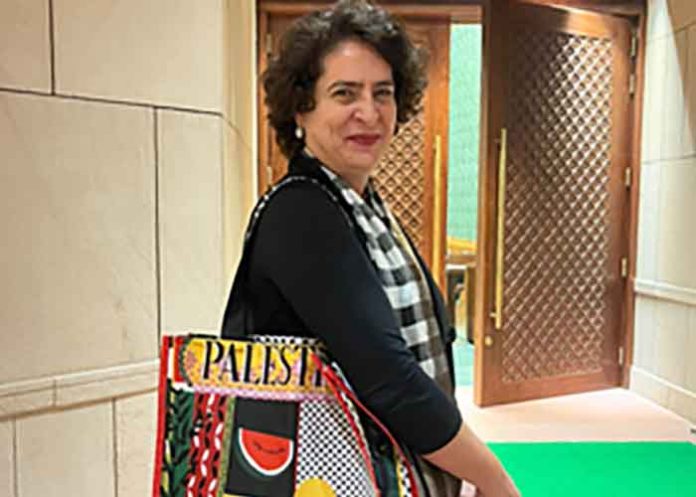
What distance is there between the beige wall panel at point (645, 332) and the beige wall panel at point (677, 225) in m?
0.21

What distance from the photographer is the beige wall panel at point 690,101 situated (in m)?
3.13

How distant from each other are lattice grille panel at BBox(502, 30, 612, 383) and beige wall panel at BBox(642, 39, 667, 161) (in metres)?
0.21

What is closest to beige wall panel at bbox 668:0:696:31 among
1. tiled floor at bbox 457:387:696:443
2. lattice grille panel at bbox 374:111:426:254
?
lattice grille panel at bbox 374:111:426:254

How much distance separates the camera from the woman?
71 cm

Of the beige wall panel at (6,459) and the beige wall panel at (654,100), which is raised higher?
the beige wall panel at (654,100)

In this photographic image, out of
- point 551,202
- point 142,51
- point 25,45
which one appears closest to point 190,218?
point 142,51

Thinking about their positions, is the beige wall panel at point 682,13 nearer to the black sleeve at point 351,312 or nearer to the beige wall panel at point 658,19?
the beige wall panel at point 658,19

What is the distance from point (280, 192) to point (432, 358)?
12.5 inches

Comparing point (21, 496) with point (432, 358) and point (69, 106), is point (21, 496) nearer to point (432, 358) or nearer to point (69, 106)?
point (69, 106)

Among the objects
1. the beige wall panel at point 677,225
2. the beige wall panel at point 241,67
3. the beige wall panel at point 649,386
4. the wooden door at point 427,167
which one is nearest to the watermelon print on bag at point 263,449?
the beige wall panel at point 241,67

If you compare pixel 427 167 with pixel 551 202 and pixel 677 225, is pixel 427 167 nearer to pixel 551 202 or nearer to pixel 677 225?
pixel 551 202

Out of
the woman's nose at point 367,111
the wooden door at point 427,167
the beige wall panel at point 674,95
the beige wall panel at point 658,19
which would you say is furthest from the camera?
the wooden door at point 427,167

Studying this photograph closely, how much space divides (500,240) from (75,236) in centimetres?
244

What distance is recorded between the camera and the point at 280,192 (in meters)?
0.77
